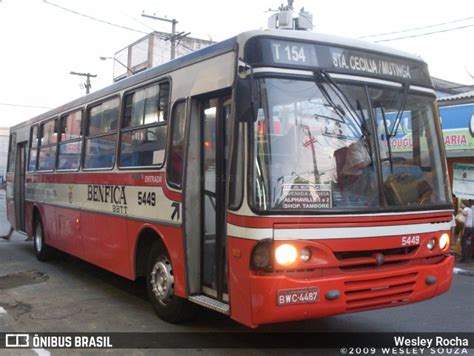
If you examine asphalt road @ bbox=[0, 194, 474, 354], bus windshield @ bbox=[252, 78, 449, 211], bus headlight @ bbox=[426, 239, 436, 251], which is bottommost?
asphalt road @ bbox=[0, 194, 474, 354]

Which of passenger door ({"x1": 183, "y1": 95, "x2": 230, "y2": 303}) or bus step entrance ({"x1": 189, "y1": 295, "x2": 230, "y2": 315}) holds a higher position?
passenger door ({"x1": 183, "y1": 95, "x2": 230, "y2": 303})

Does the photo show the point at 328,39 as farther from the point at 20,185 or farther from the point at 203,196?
the point at 20,185

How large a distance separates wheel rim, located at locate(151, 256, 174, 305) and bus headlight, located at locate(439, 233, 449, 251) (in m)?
2.79

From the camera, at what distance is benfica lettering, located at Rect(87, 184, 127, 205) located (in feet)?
22.5

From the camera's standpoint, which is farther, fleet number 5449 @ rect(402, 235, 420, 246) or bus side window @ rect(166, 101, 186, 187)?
bus side window @ rect(166, 101, 186, 187)

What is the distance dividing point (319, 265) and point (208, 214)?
1.44 metres

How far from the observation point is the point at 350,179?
4672 mm

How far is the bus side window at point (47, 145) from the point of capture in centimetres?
985

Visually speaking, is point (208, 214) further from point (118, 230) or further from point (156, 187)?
point (118, 230)

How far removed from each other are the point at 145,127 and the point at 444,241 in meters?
3.57

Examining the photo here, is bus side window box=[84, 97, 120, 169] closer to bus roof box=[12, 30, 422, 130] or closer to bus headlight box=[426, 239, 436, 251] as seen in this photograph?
bus roof box=[12, 30, 422, 130]

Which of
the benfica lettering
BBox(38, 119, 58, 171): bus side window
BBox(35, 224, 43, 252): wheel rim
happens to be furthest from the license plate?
BBox(35, 224, 43, 252): wheel rim

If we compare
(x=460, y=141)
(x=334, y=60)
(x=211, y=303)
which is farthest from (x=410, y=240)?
(x=460, y=141)

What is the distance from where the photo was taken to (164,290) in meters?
5.97
